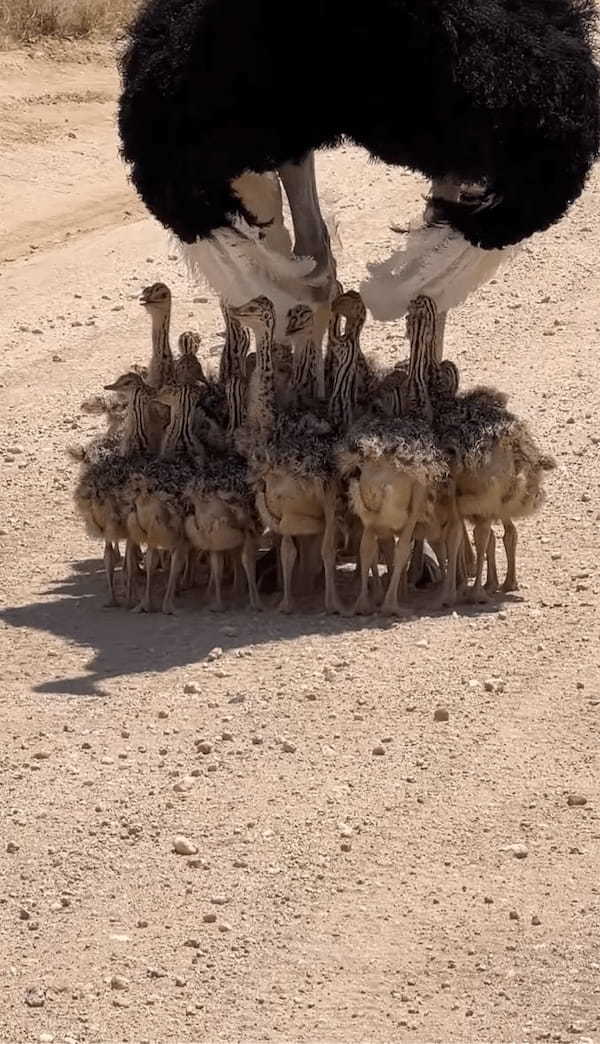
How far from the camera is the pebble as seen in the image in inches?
389

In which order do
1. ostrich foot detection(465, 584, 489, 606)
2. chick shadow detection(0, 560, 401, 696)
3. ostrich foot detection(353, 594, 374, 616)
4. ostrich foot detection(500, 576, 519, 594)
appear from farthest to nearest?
ostrich foot detection(500, 576, 519, 594), ostrich foot detection(465, 584, 489, 606), ostrich foot detection(353, 594, 374, 616), chick shadow detection(0, 560, 401, 696)

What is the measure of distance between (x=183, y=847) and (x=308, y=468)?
2.87 m

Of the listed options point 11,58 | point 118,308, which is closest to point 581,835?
point 118,308

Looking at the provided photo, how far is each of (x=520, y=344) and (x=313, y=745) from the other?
6748 millimetres

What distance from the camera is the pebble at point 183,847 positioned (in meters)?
9.88

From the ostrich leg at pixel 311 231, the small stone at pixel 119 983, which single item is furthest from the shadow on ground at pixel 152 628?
the small stone at pixel 119 983

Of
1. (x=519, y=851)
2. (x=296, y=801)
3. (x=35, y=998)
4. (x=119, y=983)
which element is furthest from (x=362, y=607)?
(x=35, y=998)

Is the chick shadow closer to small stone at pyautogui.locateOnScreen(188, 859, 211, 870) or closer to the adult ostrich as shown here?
the adult ostrich

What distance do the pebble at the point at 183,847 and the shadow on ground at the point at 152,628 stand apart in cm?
181

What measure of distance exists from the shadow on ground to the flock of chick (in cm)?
11

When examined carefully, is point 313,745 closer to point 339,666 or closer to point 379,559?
point 339,666

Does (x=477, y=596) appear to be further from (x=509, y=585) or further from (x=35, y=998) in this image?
(x=35, y=998)

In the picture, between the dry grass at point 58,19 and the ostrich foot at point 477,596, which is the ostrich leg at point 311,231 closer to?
the ostrich foot at point 477,596

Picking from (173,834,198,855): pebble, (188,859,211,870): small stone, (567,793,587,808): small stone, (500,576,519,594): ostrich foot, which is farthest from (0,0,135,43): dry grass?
(188,859,211,870): small stone
